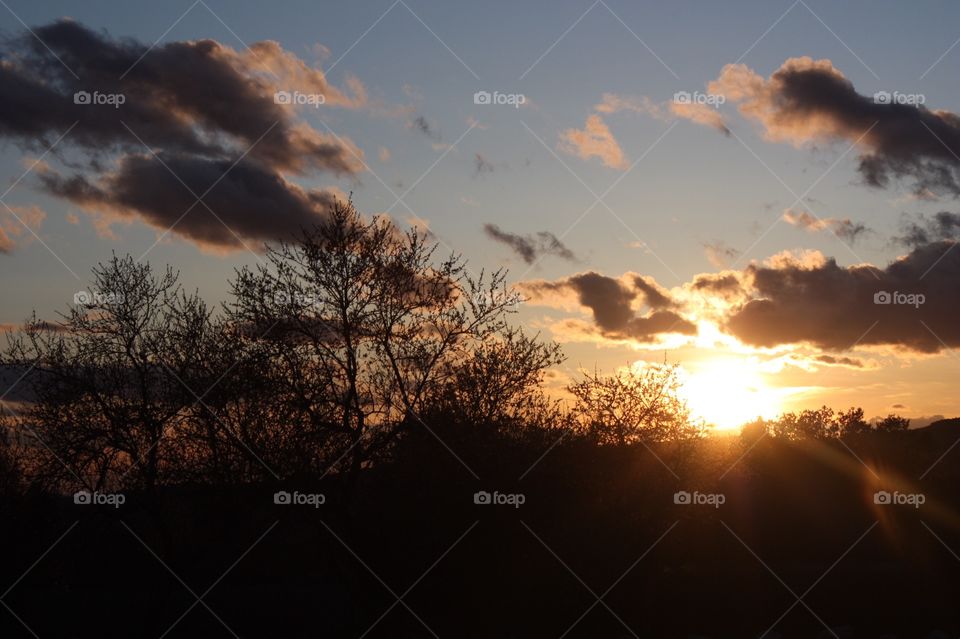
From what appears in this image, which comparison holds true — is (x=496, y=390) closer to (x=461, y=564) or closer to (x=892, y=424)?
(x=461, y=564)

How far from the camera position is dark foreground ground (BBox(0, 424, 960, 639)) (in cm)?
2766

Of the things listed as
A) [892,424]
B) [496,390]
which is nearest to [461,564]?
[496,390]

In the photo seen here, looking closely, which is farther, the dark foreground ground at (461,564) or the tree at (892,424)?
the tree at (892,424)

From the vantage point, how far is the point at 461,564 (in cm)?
2798

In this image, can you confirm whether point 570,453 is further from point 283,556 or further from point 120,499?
point 283,556

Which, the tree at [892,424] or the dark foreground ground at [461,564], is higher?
the tree at [892,424]

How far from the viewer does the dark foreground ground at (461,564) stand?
27656 mm

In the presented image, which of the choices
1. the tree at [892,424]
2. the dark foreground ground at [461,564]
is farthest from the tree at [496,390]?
the tree at [892,424]

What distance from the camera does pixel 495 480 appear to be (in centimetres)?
2789

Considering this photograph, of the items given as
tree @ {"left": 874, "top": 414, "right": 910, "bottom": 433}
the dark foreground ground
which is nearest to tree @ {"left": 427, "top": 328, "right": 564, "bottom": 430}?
the dark foreground ground

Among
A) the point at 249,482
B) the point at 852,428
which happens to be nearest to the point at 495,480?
the point at 249,482

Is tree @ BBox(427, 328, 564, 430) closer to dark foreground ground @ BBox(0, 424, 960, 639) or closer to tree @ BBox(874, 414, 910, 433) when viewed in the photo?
dark foreground ground @ BBox(0, 424, 960, 639)

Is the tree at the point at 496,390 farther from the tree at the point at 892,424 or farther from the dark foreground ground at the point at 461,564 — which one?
the tree at the point at 892,424

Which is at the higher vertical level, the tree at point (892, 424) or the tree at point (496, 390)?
the tree at point (892, 424)
